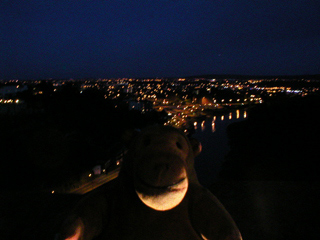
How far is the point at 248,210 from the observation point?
Result: 3227mm

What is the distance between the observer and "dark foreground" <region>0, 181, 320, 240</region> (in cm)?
285

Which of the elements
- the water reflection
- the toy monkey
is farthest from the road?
the water reflection

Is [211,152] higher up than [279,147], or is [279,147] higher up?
[279,147]

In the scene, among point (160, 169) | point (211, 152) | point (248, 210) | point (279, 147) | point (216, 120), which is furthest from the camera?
point (216, 120)

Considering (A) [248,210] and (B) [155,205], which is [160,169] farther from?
(A) [248,210]

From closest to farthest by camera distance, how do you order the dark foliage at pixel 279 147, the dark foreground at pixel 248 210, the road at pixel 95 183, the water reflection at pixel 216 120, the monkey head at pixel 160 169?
the monkey head at pixel 160 169 → the dark foreground at pixel 248 210 → the dark foliage at pixel 279 147 → the road at pixel 95 183 → the water reflection at pixel 216 120

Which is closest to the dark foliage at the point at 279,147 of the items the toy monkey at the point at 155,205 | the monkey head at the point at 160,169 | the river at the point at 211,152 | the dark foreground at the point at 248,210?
the river at the point at 211,152

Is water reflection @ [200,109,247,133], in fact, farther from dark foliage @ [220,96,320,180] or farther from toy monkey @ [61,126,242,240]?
toy monkey @ [61,126,242,240]

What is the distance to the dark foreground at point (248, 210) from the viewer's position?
9.36 feet

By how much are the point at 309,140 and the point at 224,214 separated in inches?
315

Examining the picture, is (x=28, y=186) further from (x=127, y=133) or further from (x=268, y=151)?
(x=268, y=151)

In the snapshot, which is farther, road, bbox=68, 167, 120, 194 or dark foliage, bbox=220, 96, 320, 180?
road, bbox=68, 167, 120, 194

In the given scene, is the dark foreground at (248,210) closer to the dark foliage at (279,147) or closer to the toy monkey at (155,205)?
the toy monkey at (155,205)

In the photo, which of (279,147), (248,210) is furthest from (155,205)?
(279,147)
